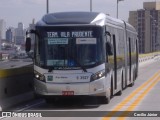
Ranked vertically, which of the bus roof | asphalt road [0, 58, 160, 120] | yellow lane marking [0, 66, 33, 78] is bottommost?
asphalt road [0, 58, 160, 120]

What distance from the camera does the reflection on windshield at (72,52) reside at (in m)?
17.7

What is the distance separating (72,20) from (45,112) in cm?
343

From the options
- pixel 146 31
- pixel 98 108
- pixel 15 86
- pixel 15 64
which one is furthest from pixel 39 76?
pixel 146 31

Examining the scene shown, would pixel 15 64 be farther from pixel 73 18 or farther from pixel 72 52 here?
pixel 72 52

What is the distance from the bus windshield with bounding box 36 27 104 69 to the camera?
17.7 meters

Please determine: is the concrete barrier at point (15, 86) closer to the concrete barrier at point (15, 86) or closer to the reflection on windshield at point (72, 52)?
the concrete barrier at point (15, 86)

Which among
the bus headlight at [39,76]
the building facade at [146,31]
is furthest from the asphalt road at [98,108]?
the building facade at [146,31]

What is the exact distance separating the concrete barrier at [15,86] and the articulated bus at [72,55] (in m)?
1.00

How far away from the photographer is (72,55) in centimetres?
1772

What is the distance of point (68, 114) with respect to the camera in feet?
51.6

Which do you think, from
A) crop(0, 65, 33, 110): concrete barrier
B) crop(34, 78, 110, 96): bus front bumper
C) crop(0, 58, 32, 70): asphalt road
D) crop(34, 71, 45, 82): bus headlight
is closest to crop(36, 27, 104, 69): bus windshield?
crop(34, 71, 45, 82): bus headlight

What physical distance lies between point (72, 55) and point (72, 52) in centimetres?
10

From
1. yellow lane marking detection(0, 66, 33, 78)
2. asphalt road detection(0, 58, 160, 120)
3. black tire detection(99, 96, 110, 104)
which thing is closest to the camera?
asphalt road detection(0, 58, 160, 120)

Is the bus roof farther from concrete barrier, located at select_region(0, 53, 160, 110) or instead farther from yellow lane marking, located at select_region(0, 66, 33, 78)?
concrete barrier, located at select_region(0, 53, 160, 110)
